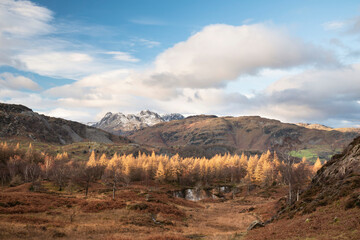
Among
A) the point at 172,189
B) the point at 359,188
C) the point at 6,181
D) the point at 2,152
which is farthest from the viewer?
the point at 2,152

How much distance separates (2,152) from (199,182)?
120 m

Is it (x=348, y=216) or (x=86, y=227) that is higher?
(x=348, y=216)

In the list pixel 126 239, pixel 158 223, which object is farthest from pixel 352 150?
pixel 126 239

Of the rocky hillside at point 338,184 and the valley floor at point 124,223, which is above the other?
the rocky hillside at point 338,184

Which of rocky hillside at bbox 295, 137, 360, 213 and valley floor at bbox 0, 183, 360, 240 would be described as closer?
valley floor at bbox 0, 183, 360, 240

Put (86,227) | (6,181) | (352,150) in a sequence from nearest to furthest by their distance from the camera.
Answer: (86,227) < (352,150) < (6,181)

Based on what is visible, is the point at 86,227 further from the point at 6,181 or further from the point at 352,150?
the point at 6,181

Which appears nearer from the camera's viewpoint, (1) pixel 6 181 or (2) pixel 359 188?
(2) pixel 359 188

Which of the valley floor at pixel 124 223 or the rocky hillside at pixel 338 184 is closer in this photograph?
the valley floor at pixel 124 223

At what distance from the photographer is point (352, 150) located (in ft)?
128

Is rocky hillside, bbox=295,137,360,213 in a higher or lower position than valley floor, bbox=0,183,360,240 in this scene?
higher

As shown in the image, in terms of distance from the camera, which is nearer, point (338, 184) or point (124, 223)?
point (338, 184)

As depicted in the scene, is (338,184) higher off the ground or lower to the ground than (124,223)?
higher

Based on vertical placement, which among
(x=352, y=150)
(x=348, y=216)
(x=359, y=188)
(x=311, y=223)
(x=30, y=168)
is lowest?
(x=30, y=168)
